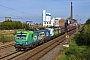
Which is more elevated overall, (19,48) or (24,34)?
(24,34)

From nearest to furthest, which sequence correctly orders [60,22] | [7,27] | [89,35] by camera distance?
1. [89,35]
2. [7,27]
3. [60,22]

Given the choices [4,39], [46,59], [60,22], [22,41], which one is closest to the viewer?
[46,59]

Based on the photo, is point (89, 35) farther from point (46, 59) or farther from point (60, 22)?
point (60, 22)

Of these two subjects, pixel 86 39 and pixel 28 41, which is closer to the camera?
pixel 28 41

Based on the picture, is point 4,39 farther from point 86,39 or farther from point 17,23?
point 17,23

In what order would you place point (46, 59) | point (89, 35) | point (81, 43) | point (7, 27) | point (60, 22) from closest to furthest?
point (46, 59) < point (89, 35) < point (81, 43) < point (7, 27) < point (60, 22)

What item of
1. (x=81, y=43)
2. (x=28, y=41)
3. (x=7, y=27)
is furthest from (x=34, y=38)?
(x=7, y=27)

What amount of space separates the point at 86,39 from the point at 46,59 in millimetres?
15186

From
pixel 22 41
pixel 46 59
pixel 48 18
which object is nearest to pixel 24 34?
pixel 22 41

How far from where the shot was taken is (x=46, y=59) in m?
21.3

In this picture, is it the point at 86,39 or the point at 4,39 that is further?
the point at 4,39

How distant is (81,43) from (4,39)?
1548cm

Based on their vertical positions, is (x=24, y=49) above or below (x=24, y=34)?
below

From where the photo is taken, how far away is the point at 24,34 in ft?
88.6
